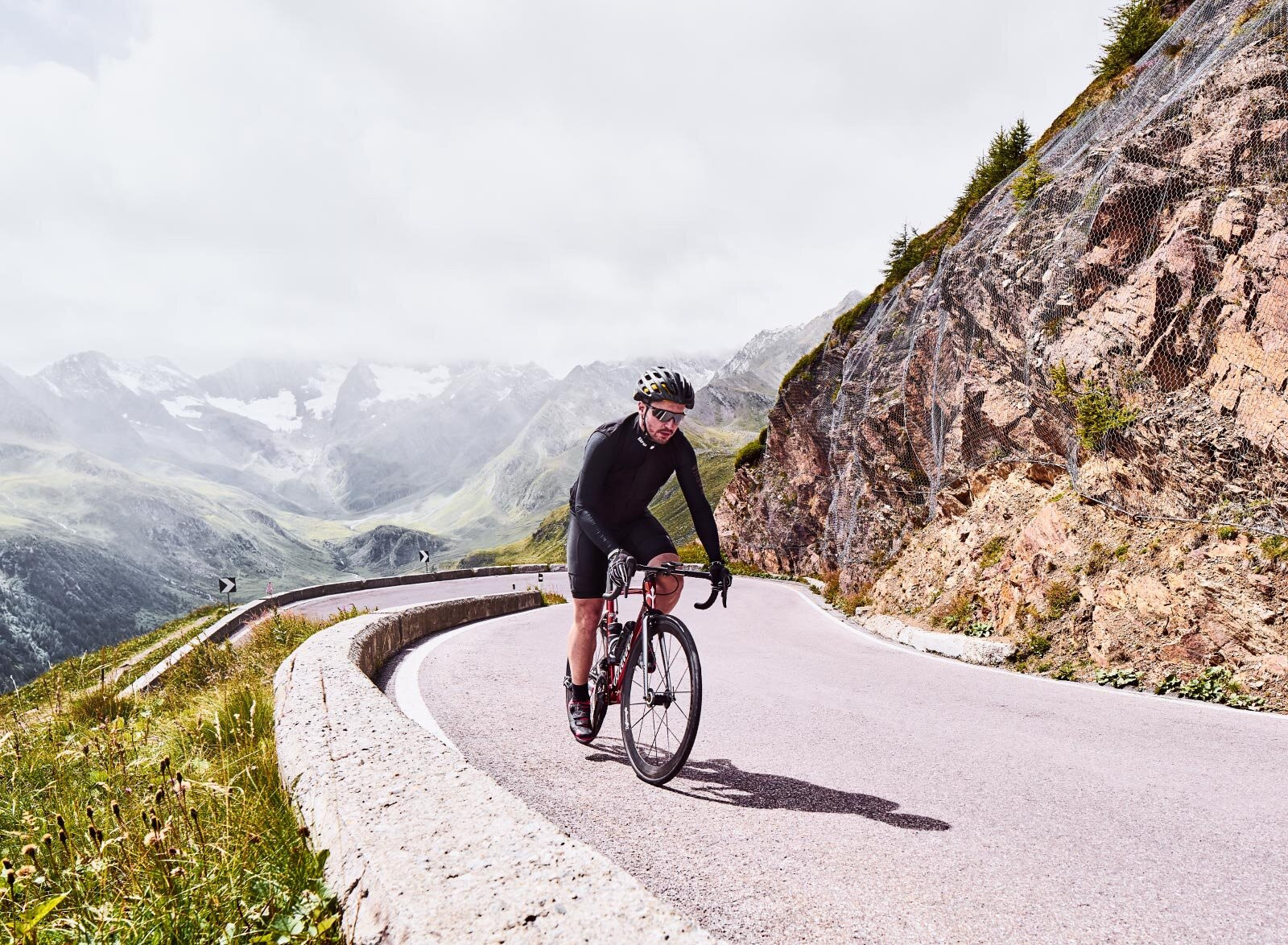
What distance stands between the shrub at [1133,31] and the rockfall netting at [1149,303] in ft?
4.48

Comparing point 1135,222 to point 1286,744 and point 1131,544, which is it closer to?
point 1131,544

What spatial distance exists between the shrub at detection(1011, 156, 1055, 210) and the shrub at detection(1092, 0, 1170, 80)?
12.4 feet

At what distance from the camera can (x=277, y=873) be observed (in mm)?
2217

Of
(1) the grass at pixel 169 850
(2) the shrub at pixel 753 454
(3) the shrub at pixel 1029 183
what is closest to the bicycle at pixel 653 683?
(1) the grass at pixel 169 850

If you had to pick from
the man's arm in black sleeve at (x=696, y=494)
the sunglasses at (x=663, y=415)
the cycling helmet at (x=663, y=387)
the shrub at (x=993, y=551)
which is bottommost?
the shrub at (x=993, y=551)

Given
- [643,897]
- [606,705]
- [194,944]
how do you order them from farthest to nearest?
[606,705] → [194,944] → [643,897]

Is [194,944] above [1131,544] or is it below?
below

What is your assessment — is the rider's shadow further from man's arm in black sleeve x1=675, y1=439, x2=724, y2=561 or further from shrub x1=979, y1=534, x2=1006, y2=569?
shrub x1=979, y1=534, x2=1006, y2=569

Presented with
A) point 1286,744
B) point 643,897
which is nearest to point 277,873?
point 643,897

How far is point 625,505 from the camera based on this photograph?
440 centimetres

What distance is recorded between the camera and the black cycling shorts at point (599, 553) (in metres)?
4.34

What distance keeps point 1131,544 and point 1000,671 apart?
213cm

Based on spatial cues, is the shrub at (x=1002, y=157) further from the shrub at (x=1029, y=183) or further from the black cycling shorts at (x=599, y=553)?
the black cycling shorts at (x=599, y=553)

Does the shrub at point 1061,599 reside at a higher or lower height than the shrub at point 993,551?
lower
